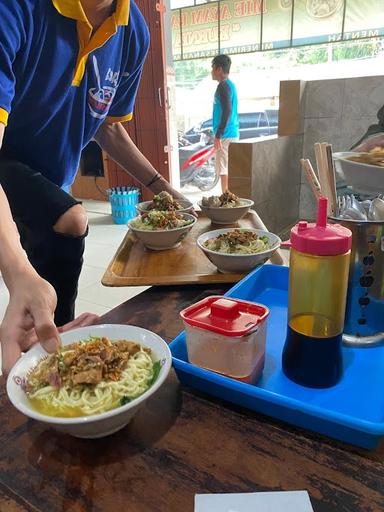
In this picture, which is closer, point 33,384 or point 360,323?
point 33,384

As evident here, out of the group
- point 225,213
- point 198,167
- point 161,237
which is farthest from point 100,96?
point 198,167

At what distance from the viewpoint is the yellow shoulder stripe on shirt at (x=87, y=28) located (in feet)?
3.50

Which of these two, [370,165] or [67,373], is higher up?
[370,165]

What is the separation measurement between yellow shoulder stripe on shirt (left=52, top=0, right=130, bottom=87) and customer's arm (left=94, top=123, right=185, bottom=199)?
445mm

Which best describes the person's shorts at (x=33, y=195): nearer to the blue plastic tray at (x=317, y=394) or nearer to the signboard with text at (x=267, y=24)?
the blue plastic tray at (x=317, y=394)

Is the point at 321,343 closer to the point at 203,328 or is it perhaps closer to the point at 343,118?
the point at 203,328

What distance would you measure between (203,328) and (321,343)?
0.62 ft

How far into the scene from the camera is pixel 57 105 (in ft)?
3.88

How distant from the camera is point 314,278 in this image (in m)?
0.65

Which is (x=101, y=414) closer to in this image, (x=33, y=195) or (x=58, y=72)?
(x=33, y=195)

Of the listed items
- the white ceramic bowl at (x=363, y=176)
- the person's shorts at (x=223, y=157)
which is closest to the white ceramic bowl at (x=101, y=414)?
the white ceramic bowl at (x=363, y=176)

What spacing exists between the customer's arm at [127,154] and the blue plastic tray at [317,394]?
1.03 metres

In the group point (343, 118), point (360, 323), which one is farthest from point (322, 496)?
point (343, 118)

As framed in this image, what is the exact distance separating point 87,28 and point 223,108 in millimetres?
3973
